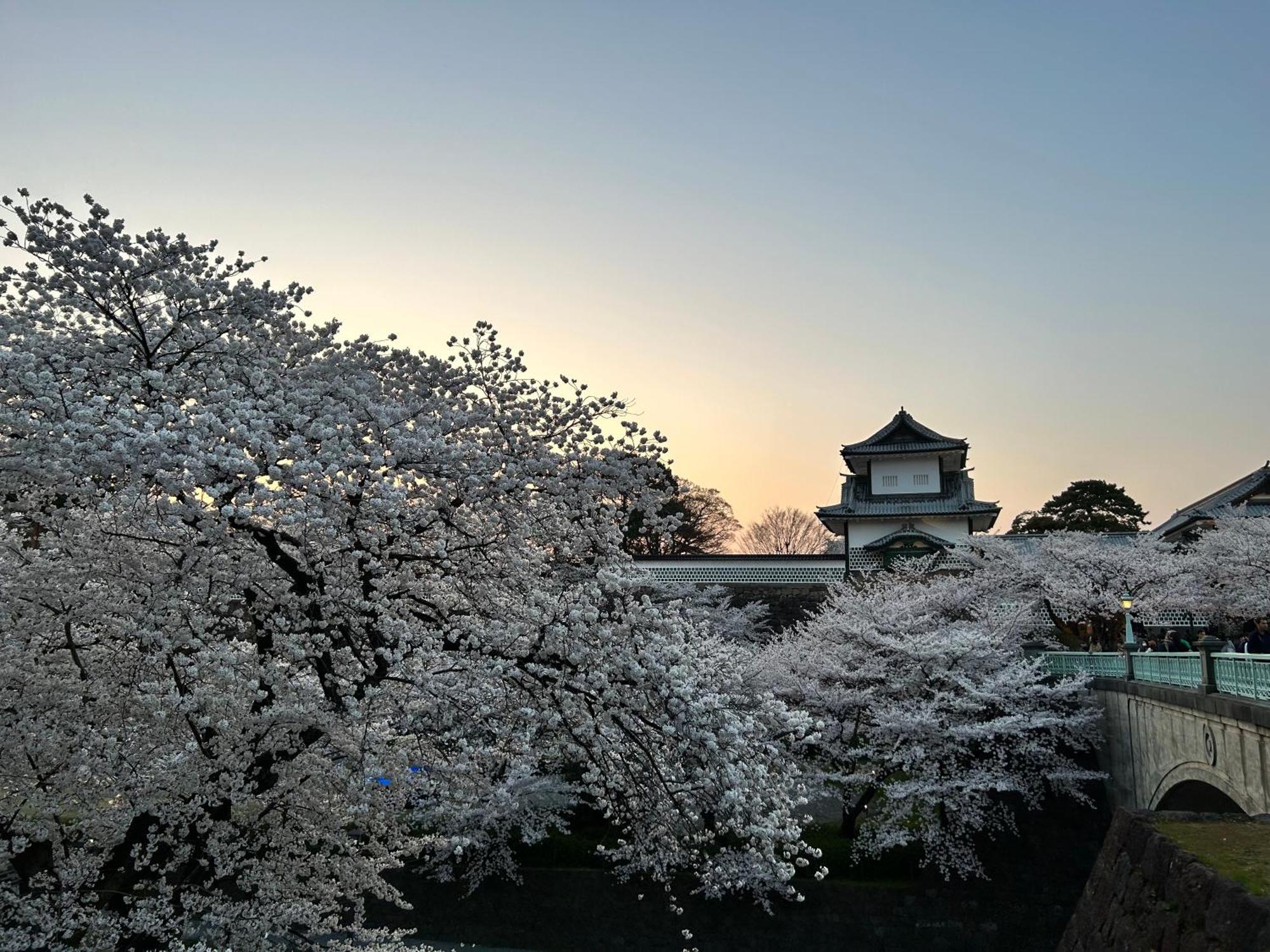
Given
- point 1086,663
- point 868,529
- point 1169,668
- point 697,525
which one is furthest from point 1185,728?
point 697,525

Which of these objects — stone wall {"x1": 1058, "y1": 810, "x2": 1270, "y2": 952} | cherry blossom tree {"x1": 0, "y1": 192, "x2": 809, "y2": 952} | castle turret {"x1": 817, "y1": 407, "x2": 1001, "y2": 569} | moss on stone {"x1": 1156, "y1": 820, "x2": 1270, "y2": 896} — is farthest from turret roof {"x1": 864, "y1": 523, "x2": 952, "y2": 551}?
cherry blossom tree {"x1": 0, "y1": 192, "x2": 809, "y2": 952}

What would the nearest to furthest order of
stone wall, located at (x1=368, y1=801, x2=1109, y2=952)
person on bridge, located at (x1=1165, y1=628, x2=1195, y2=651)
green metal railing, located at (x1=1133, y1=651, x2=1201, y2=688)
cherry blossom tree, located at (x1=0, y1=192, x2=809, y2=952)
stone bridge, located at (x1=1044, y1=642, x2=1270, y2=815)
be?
A: cherry blossom tree, located at (x1=0, y1=192, x2=809, y2=952)
stone bridge, located at (x1=1044, y1=642, x2=1270, y2=815)
green metal railing, located at (x1=1133, y1=651, x2=1201, y2=688)
stone wall, located at (x1=368, y1=801, x2=1109, y2=952)
person on bridge, located at (x1=1165, y1=628, x2=1195, y2=651)

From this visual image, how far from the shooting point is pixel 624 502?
323 inches

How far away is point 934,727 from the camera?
594 inches

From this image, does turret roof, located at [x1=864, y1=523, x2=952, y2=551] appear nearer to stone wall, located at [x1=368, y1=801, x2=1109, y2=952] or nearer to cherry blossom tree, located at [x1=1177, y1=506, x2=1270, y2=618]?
Result: cherry blossom tree, located at [x1=1177, y1=506, x2=1270, y2=618]

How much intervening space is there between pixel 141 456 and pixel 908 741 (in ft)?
Result: 44.4

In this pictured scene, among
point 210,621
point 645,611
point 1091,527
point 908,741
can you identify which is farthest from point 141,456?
point 1091,527

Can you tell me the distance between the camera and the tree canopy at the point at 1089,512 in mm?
43781

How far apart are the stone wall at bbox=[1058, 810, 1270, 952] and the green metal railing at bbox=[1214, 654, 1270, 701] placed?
1792 millimetres

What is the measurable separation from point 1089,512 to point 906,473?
17715mm

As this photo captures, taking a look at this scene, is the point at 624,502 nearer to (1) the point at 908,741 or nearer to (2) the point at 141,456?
(2) the point at 141,456

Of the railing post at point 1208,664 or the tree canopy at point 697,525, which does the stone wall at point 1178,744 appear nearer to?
the railing post at point 1208,664

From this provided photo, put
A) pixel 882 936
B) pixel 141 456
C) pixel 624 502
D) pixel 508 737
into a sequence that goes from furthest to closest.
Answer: pixel 882 936 → pixel 624 502 → pixel 508 737 → pixel 141 456

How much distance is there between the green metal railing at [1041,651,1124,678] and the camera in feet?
51.6
